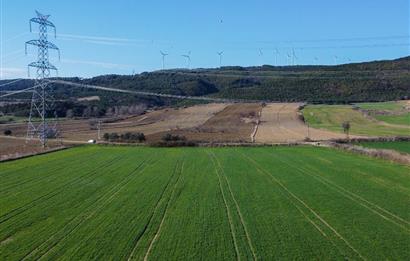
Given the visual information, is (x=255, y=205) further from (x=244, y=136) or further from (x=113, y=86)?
(x=113, y=86)

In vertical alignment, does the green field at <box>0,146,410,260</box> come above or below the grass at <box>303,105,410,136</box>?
below

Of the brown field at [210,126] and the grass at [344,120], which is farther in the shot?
the grass at [344,120]

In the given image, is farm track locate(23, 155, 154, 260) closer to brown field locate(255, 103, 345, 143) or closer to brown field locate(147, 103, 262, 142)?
brown field locate(255, 103, 345, 143)

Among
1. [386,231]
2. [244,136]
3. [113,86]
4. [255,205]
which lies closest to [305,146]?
[244,136]

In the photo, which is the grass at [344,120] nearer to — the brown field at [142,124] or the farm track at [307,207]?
the brown field at [142,124]

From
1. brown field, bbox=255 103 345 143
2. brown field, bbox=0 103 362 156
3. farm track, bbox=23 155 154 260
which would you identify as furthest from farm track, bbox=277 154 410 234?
brown field, bbox=0 103 362 156

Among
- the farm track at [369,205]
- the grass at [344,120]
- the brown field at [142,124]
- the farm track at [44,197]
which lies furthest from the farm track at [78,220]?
the grass at [344,120]
